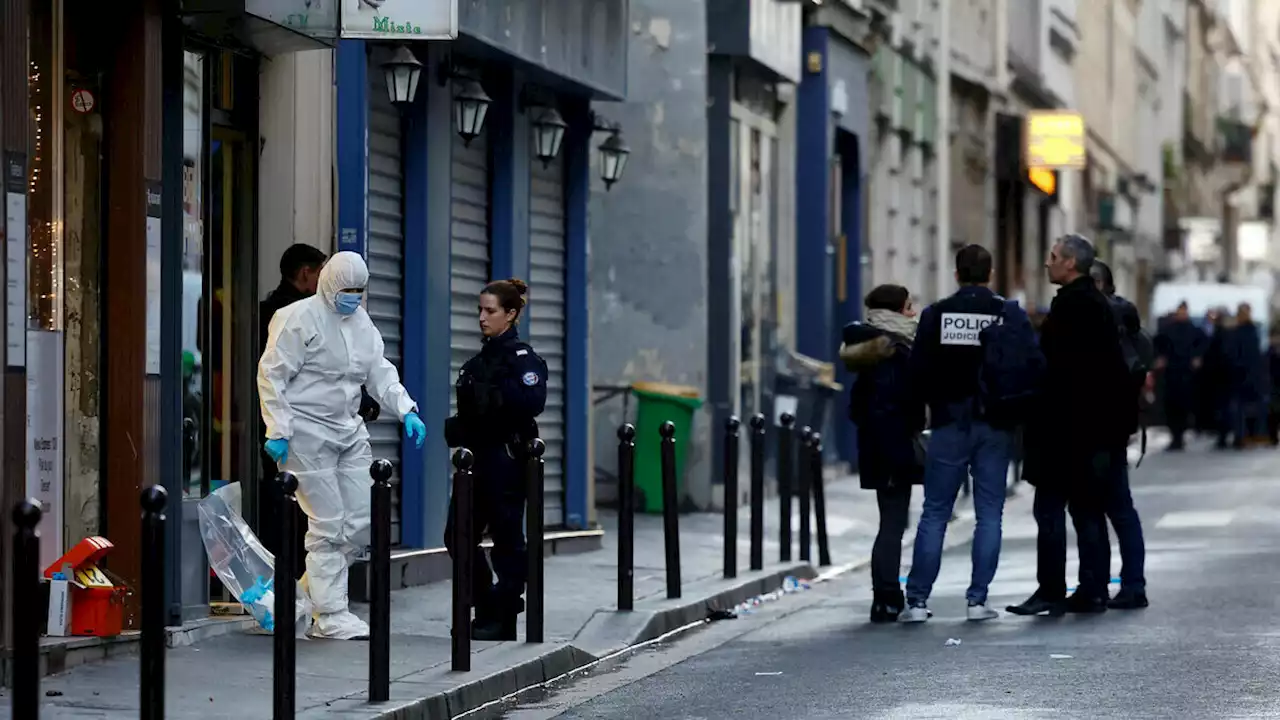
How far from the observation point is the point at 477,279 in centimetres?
1747

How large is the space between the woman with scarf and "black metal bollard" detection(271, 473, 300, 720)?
5050mm

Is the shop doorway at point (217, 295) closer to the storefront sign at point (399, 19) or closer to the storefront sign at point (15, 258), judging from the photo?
the storefront sign at point (399, 19)

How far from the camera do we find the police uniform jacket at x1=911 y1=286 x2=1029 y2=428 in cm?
1373

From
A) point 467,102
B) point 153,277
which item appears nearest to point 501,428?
point 153,277

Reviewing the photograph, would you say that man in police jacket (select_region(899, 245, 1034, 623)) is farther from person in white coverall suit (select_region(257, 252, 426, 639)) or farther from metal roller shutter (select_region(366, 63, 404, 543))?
metal roller shutter (select_region(366, 63, 404, 543))

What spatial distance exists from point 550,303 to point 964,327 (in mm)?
5576

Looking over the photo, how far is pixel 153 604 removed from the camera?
827cm

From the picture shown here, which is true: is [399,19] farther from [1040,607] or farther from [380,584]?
[1040,607]

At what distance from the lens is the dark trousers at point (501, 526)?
12430mm

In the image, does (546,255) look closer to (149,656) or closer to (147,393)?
(147,393)

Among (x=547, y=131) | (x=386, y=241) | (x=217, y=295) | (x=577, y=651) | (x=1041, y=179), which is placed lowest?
(x=577, y=651)

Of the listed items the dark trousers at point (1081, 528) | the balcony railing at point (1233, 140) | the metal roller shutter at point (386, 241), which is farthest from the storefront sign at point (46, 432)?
the balcony railing at point (1233, 140)

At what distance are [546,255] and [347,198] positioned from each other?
13.8 feet

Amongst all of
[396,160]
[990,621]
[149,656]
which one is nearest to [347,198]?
[396,160]
